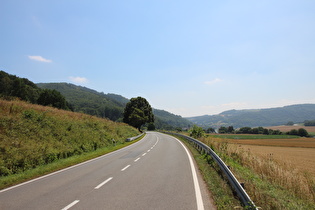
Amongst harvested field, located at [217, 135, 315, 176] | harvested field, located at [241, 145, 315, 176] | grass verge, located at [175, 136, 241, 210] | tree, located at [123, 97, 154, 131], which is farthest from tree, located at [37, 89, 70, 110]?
grass verge, located at [175, 136, 241, 210]

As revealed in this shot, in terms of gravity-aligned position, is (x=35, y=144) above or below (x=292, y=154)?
above

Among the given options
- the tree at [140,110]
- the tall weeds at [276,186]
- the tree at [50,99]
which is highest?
the tree at [50,99]

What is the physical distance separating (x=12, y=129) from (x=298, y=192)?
15.3m

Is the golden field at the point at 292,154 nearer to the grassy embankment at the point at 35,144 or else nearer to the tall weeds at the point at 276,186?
the tall weeds at the point at 276,186

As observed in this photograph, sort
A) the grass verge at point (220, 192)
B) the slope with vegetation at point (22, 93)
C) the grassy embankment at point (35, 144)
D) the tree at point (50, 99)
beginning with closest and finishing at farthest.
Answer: the grass verge at point (220, 192)
the grassy embankment at point (35, 144)
the slope with vegetation at point (22, 93)
the tree at point (50, 99)

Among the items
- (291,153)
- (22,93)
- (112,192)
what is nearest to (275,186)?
(112,192)

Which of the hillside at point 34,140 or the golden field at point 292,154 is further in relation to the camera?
the golden field at point 292,154

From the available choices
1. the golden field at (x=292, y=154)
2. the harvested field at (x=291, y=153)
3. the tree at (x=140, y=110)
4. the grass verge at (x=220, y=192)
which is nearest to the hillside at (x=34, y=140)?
the grass verge at (x=220, y=192)

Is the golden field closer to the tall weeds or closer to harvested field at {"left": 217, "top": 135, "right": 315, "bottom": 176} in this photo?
harvested field at {"left": 217, "top": 135, "right": 315, "bottom": 176}

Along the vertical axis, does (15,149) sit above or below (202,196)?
above

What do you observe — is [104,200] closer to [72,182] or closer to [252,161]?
[72,182]

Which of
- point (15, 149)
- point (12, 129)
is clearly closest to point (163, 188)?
point (15, 149)

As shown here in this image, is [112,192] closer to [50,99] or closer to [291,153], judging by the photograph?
[291,153]

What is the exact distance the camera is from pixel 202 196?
5.08 m
